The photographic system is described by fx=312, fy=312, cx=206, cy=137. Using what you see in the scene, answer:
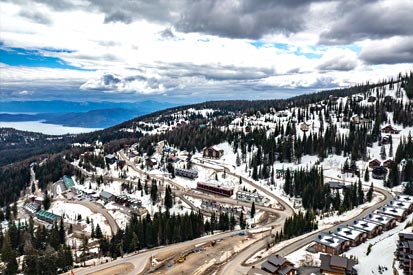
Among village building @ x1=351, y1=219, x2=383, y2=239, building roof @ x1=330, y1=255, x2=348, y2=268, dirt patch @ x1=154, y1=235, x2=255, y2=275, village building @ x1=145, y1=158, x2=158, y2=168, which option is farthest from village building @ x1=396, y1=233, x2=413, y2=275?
village building @ x1=145, y1=158, x2=158, y2=168

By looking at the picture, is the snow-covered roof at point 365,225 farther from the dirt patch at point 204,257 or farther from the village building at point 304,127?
the village building at point 304,127

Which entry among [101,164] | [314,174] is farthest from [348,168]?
[101,164]

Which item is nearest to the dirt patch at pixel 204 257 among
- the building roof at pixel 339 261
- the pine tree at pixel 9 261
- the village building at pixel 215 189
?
the building roof at pixel 339 261

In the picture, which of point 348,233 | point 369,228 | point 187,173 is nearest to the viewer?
point 348,233

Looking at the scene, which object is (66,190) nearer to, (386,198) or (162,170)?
(162,170)

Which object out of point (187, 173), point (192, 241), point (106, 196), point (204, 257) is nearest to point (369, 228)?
point (204, 257)

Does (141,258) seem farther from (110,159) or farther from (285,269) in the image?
(110,159)
